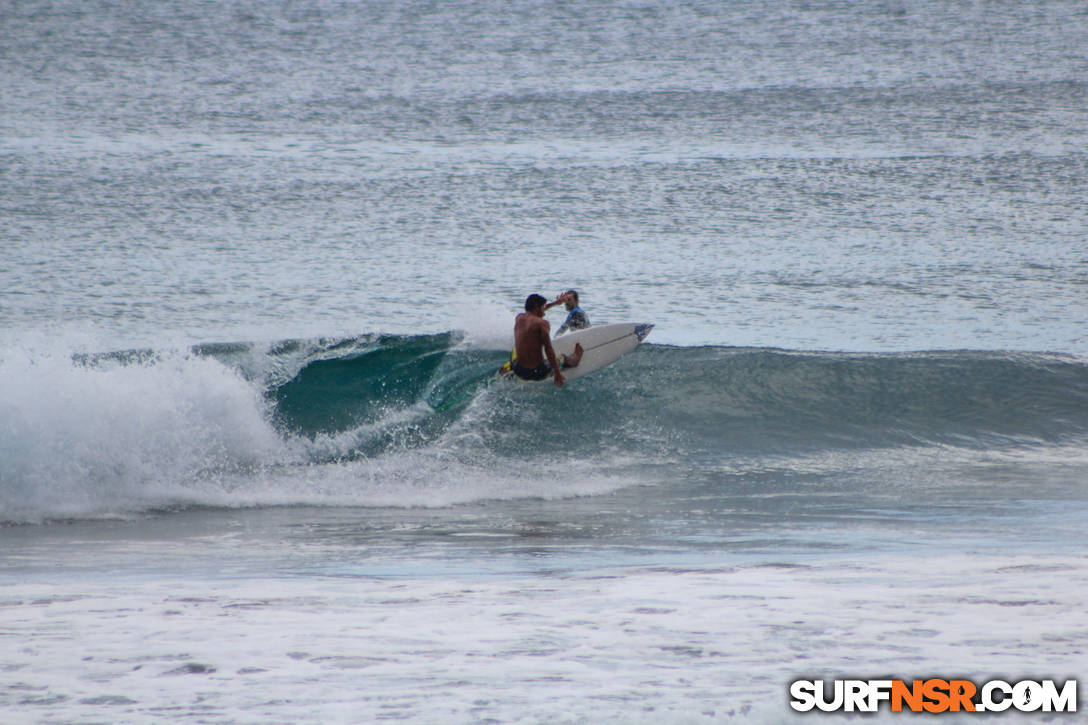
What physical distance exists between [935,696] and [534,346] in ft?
26.2

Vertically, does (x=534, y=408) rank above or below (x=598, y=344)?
below

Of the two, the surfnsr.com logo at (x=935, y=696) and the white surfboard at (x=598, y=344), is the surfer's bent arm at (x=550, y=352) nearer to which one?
the white surfboard at (x=598, y=344)

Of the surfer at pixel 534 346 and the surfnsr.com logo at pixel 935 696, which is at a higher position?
the surfer at pixel 534 346

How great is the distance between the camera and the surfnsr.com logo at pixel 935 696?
4.25 meters

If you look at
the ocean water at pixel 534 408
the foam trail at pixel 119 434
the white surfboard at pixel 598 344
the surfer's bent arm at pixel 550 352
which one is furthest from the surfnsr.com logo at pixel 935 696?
the white surfboard at pixel 598 344

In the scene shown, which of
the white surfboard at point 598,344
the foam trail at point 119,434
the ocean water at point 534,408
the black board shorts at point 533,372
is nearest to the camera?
the ocean water at point 534,408

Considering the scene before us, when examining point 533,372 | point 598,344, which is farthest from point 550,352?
point 598,344

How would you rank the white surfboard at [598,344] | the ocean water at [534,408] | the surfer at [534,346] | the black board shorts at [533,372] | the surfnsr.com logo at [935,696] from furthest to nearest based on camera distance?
1. the white surfboard at [598,344]
2. the black board shorts at [533,372]
3. the surfer at [534,346]
4. the ocean water at [534,408]
5. the surfnsr.com logo at [935,696]

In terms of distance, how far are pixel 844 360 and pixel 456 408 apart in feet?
17.4

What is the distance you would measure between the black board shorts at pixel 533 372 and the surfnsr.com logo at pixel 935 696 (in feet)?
26.0

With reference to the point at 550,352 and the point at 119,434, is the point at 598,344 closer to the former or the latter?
the point at 550,352

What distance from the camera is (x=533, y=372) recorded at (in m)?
12.3

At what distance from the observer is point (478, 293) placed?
73.9ft

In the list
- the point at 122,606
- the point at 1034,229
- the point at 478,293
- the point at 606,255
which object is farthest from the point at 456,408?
the point at 1034,229
